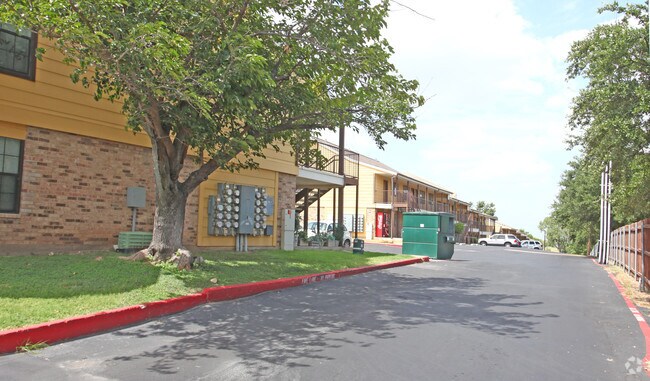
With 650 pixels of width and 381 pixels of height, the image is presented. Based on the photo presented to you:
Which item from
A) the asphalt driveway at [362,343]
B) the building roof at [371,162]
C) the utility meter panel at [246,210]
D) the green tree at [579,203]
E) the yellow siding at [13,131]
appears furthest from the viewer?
the building roof at [371,162]

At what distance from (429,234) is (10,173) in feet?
51.5

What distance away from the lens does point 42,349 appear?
5.61m

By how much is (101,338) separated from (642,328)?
7.76 meters

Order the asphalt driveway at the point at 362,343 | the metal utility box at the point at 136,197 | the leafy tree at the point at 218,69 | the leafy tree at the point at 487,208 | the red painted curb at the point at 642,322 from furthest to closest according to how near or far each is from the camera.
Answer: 1. the leafy tree at the point at 487,208
2. the metal utility box at the point at 136,197
3. the leafy tree at the point at 218,69
4. the red painted curb at the point at 642,322
5. the asphalt driveway at the point at 362,343

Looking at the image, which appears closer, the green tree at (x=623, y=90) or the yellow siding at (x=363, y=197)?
the green tree at (x=623, y=90)

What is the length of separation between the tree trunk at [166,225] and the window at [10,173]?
2.80m

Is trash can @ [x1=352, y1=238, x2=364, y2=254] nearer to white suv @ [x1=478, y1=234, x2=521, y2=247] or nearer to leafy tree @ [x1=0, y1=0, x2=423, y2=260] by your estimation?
leafy tree @ [x1=0, y1=0, x2=423, y2=260]

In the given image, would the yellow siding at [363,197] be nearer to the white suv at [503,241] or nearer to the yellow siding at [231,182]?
the white suv at [503,241]

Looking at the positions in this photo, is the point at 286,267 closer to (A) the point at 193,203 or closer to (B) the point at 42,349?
(A) the point at 193,203

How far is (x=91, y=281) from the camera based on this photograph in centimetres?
817

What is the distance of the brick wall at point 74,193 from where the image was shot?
33.8 ft

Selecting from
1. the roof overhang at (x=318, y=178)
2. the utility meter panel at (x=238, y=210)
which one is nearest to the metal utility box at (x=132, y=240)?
the utility meter panel at (x=238, y=210)

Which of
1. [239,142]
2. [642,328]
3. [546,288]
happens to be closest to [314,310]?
[239,142]

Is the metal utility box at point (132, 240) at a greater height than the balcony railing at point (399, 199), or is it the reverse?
the balcony railing at point (399, 199)
